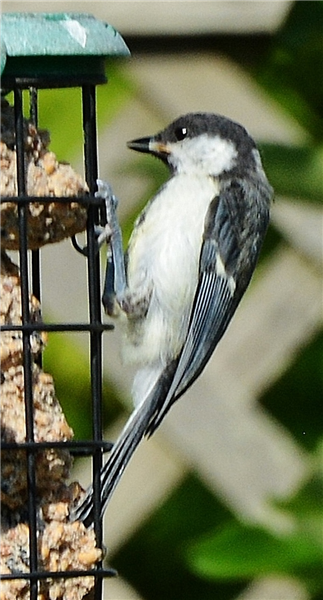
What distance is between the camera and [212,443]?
3.59 metres

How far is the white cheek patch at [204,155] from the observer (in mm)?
3088

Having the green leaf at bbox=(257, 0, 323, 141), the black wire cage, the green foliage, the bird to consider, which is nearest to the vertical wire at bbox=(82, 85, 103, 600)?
the black wire cage

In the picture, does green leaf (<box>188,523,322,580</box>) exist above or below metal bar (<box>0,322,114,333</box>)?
below

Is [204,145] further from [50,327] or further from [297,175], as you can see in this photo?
[50,327]

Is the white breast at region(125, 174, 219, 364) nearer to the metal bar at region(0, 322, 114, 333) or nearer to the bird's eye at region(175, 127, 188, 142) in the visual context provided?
the bird's eye at region(175, 127, 188, 142)

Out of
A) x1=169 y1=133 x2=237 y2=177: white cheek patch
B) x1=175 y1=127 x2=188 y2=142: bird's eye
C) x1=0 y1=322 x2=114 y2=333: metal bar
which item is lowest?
x1=0 y1=322 x2=114 y2=333: metal bar

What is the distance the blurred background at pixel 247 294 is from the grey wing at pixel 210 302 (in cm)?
53

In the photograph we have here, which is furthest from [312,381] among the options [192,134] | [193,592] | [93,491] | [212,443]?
[93,491]

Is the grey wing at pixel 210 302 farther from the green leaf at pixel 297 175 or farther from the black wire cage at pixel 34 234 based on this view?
the black wire cage at pixel 34 234

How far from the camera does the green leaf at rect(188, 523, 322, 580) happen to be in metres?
2.91

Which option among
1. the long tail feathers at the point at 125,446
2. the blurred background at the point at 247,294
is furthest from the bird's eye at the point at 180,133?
the long tail feathers at the point at 125,446

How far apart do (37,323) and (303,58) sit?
1.45 metres

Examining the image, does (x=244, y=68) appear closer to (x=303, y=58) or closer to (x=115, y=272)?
(x=303, y=58)

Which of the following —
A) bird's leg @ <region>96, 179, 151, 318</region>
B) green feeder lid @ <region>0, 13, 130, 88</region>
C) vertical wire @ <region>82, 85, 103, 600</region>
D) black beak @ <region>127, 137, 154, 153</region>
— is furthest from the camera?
black beak @ <region>127, 137, 154, 153</region>
